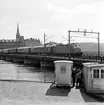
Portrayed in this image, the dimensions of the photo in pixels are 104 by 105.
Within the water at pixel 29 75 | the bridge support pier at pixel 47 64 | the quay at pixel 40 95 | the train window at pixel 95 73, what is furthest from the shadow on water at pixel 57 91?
the bridge support pier at pixel 47 64

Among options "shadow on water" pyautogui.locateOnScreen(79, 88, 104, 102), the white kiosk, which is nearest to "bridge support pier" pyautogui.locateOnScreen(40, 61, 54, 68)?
the white kiosk

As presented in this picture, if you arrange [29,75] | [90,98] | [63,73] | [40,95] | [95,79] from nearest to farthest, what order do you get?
1. [90,98]
2. [40,95]
3. [95,79]
4. [63,73]
5. [29,75]

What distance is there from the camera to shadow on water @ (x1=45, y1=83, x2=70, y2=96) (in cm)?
1543

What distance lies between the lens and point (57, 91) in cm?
1633

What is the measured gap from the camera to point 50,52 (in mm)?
95250

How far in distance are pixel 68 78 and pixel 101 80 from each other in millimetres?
2527

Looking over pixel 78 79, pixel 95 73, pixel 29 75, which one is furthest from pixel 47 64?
pixel 95 73

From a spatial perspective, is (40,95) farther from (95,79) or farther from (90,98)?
(95,79)

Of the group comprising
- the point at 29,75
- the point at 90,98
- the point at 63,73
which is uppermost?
the point at 63,73

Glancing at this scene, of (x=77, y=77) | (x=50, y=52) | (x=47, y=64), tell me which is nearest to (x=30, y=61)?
(x=50, y=52)

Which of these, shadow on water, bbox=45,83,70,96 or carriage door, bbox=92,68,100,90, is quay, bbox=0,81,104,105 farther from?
carriage door, bbox=92,68,100,90

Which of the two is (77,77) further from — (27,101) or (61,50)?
(61,50)

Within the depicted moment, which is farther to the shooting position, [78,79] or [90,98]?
[78,79]

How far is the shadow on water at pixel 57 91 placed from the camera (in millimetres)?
15430
